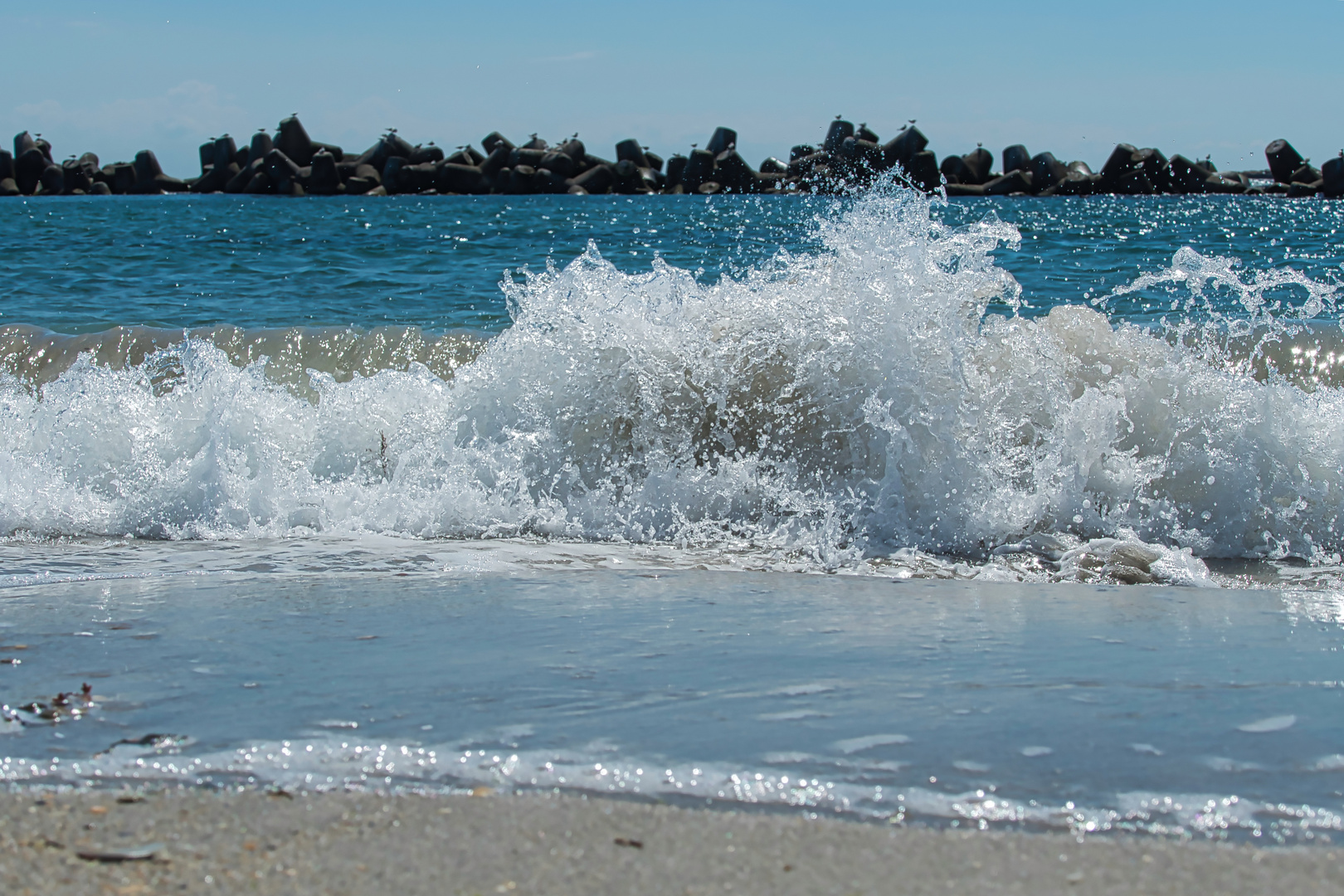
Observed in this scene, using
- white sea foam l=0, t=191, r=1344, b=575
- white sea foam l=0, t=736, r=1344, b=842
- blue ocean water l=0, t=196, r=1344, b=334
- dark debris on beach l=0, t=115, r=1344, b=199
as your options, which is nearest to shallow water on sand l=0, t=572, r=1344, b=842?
white sea foam l=0, t=736, r=1344, b=842

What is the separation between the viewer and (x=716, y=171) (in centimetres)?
4869

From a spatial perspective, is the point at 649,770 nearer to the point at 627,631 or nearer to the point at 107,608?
the point at 627,631

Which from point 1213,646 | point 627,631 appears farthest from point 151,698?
point 1213,646

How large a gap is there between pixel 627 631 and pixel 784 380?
2.31 metres

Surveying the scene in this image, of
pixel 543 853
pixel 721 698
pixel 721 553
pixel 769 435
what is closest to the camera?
pixel 543 853

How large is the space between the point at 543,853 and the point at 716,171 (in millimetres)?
48829

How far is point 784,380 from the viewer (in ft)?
15.8

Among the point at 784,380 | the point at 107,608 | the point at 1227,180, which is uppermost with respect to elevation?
the point at 1227,180

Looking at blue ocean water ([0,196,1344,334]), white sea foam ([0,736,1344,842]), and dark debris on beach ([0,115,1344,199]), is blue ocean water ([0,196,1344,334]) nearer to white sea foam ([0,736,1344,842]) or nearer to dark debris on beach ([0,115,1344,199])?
white sea foam ([0,736,1344,842])

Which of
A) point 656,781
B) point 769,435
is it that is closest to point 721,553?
point 769,435

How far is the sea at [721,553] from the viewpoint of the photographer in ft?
6.31

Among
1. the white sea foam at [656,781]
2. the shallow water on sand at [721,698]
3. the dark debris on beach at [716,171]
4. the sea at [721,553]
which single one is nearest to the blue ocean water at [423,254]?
the sea at [721,553]

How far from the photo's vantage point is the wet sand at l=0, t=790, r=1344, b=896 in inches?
59.1

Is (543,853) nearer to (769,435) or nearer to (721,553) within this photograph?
(721,553)
